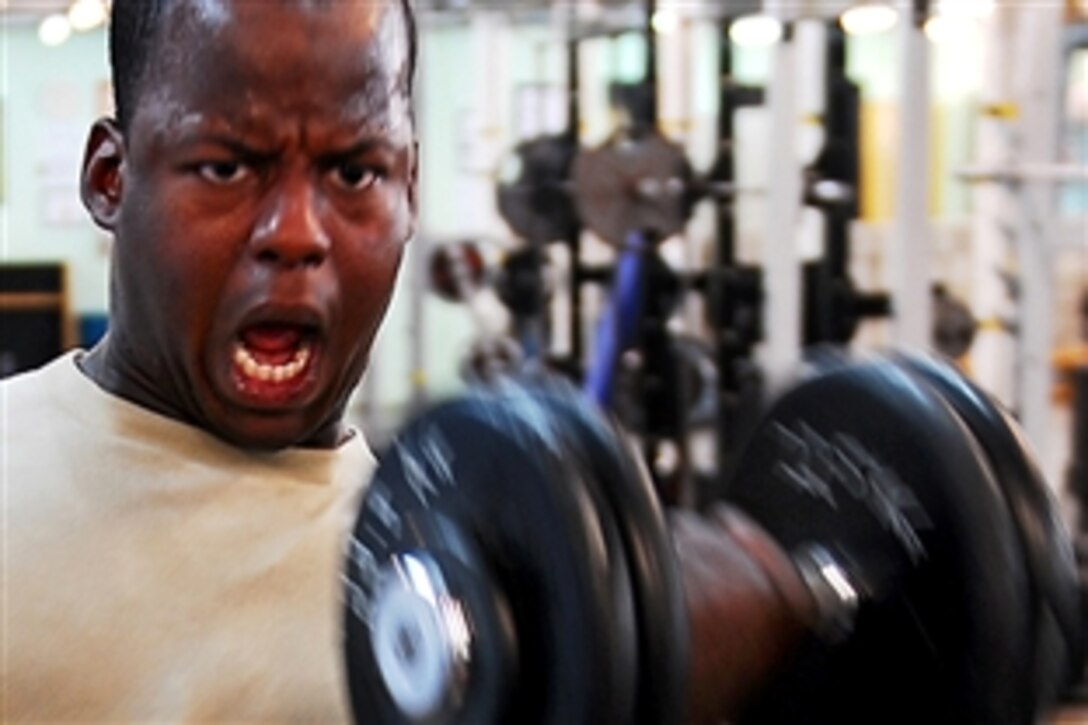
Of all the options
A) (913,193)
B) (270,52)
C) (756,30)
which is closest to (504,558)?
(270,52)

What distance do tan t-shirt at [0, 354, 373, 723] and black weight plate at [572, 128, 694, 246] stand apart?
9.11ft

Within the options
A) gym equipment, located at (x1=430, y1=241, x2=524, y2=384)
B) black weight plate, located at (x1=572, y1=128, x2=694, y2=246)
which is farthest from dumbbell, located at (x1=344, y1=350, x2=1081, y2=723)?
gym equipment, located at (x1=430, y1=241, x2=524, y2=384)

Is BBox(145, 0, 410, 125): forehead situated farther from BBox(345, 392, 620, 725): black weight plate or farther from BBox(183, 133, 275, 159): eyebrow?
BBox(345, 392, 620, 725): black weight plate

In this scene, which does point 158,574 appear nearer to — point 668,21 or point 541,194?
point 541,194

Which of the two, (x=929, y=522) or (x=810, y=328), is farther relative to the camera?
(x=810, y=328)

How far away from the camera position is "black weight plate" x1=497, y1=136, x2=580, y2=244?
405cm

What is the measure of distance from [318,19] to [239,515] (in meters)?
0.26

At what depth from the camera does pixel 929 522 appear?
674 millimetres

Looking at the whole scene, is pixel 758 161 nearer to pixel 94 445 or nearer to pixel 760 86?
pixel 760 86

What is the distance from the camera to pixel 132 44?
0.81 meters

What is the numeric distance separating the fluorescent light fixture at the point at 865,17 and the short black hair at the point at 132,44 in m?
2.43

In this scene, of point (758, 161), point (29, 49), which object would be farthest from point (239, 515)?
point (29, 49)

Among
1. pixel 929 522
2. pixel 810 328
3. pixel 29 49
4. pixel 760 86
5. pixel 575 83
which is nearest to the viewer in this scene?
pixel 929 522

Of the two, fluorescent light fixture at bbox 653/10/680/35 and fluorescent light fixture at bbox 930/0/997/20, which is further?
fluorescent light fixture at bbox 653/10/680/35
